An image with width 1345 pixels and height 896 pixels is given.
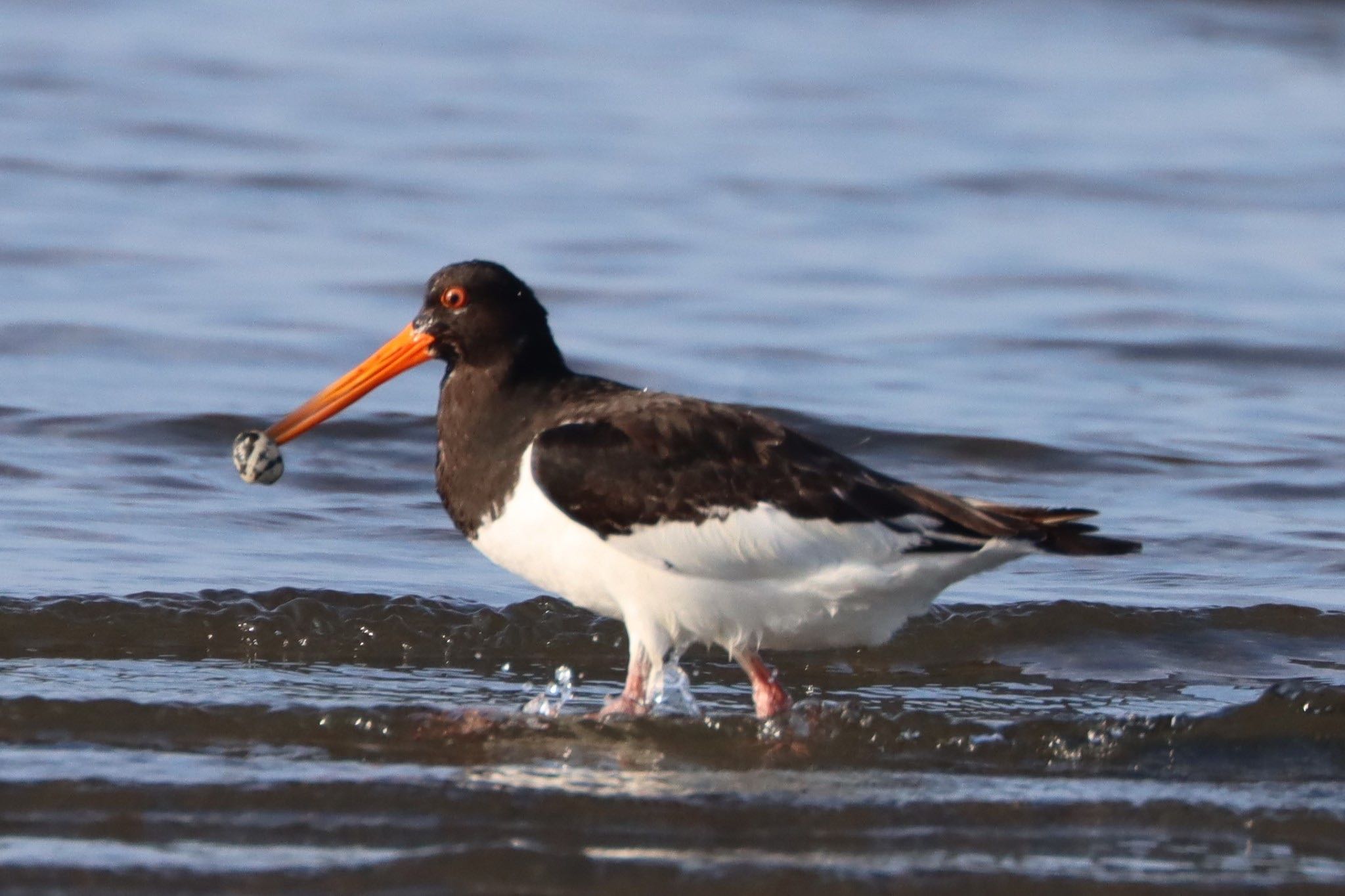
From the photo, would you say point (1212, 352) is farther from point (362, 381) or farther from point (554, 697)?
point (362, 381)

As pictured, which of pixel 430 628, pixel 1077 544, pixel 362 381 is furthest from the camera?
pixel 430 628

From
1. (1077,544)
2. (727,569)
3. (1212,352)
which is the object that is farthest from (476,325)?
(1212,352)

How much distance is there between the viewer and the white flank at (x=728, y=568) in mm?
5680

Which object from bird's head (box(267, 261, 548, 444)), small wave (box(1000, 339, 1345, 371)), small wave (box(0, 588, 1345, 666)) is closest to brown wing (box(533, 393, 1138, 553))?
bird's head (box(267, 261, 548, 444))

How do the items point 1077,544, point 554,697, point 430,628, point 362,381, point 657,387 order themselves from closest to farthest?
1. point 1077,544
2. point 554,697
3. point 362,381
4. point 430,628
5. point 657,387

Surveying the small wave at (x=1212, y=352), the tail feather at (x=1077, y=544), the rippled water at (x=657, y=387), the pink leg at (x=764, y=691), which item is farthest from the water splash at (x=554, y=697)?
the small wave at (x=1212, y=352)

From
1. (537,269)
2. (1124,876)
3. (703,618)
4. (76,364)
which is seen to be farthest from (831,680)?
(537,269)

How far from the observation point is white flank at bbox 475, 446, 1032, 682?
568 cm

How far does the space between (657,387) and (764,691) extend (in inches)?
206

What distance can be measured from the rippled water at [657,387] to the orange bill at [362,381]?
2.66ft

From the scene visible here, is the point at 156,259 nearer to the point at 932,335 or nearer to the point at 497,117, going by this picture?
the point at 932,335

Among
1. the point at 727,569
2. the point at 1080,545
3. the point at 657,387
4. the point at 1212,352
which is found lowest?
the point at 727,569

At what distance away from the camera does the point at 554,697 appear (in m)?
6.28

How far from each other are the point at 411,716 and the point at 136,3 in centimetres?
1940
